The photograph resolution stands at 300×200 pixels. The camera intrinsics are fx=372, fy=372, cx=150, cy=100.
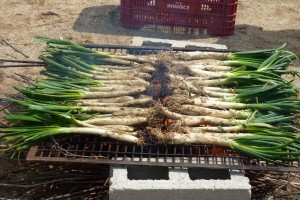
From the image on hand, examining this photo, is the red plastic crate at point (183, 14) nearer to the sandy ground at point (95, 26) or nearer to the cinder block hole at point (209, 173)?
the sandy ground at point (95, 26)

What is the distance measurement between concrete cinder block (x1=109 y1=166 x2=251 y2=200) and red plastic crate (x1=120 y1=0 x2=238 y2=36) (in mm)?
3710

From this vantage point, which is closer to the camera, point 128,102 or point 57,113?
point 57,113

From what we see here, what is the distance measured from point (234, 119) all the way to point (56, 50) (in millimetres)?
1954

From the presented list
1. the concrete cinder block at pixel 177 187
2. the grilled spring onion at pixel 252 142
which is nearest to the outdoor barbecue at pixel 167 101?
the grilled spring onion at pixel 252 142

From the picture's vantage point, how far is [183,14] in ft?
20.4

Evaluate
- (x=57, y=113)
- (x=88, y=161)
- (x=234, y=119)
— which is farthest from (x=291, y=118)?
→ (x=57, y=113)

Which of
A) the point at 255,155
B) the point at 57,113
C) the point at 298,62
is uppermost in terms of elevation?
the point at 57,113

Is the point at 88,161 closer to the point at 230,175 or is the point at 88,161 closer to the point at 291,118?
the point at 230,175

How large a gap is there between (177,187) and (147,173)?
15.8 inches

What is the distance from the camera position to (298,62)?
18.9ft

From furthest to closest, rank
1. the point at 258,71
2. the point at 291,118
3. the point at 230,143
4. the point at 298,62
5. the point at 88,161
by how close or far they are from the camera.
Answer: the point at 298,62 < the point at 258,71 < the point at 291,118 < the point at 230,143 < the point at 88,161

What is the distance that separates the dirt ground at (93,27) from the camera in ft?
19.3

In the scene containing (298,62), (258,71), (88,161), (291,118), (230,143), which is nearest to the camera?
(88,161)

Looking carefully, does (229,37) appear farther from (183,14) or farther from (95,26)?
(95,26)
